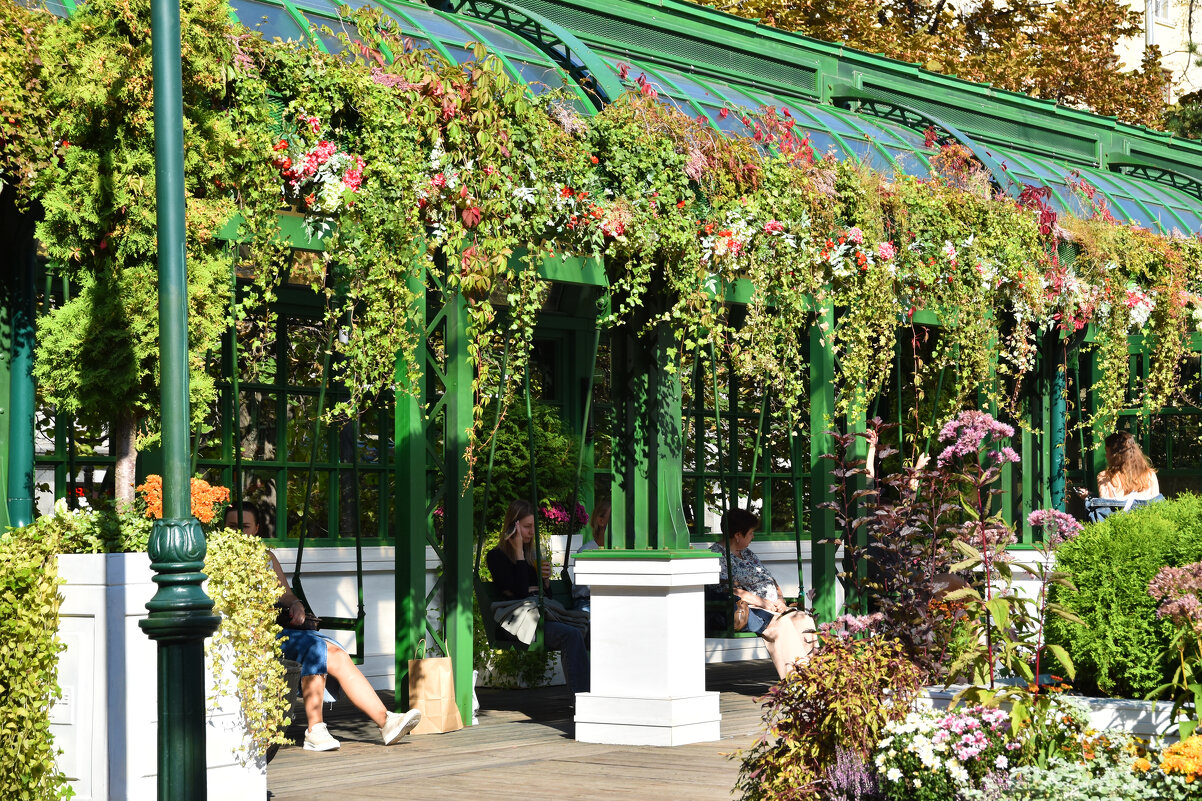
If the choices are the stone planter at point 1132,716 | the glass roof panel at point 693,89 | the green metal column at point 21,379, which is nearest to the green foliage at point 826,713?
the stone planter at point 1132,716

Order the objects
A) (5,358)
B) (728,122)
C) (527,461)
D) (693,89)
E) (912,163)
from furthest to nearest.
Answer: (912,163) → (527,461) → (693,89) → (728,122) → (5,358)

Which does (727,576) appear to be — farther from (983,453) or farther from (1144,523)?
(1144,523)

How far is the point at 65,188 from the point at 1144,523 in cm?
466

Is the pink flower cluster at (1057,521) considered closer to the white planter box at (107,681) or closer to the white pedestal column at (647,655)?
the white pedestal column at (647,655)

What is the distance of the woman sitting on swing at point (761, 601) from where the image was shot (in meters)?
9.10

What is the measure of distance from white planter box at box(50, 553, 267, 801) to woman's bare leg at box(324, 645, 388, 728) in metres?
2.18

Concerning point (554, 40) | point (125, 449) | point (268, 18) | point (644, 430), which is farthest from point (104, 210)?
point (554, 40)

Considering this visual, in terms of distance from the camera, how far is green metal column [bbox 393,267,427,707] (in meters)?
8.53

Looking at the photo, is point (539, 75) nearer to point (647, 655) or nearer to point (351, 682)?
point (647, 655)

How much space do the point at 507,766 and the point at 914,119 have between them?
866 cm

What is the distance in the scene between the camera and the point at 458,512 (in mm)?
8758

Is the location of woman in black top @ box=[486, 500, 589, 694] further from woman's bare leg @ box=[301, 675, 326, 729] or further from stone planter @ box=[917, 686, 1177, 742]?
stone planter @ box=[917, 686, 1177, 742]

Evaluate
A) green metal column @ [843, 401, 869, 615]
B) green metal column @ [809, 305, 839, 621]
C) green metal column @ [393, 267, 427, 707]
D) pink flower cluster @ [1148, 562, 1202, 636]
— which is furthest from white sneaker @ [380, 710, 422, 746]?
pink flower cluster @ [1148, 562, 1202, 636]

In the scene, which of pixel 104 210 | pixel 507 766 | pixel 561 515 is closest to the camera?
pixel 104 210
